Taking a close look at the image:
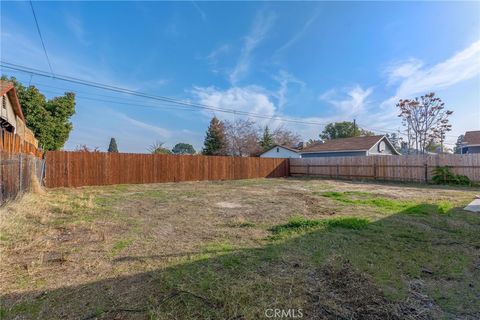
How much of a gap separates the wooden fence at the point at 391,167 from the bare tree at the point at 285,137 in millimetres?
16440

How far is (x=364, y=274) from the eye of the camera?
2412 mm

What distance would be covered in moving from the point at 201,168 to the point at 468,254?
13175 mm

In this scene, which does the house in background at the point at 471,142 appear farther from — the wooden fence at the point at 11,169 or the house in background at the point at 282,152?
the wooden fence at the point at 11,169

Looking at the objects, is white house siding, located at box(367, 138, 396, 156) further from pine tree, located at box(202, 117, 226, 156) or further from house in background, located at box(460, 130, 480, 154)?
pine tree, located at box(202, 117, 226, 156)

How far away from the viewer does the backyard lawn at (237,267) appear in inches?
74.7

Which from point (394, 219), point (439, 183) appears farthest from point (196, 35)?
point (439, 183)

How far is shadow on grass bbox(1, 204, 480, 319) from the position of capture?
185 centimetres

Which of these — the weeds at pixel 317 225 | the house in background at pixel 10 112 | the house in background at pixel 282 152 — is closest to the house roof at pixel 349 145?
the house in background at pixel 282 152

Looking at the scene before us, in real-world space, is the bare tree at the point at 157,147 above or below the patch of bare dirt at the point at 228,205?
above

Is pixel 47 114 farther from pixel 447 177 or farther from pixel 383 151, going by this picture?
pixel 383 151

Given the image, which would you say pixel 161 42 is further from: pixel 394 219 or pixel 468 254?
pixel 468 254

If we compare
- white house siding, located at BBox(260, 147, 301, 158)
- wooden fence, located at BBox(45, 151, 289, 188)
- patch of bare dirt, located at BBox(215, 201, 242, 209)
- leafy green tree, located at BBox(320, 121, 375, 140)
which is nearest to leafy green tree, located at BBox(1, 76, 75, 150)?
wooden fence, located at BBox(45, 151, 289, 188)

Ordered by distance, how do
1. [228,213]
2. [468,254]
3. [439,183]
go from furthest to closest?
[439,183] < [228,213] < [468,254]

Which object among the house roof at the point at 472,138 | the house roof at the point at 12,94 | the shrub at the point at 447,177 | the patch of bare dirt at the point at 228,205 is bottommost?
the patch of bare dirt at the point at 228,205
